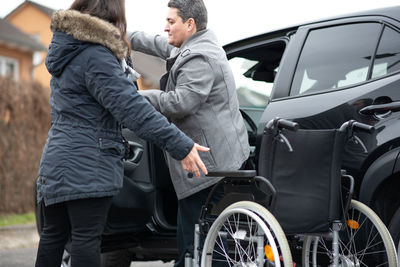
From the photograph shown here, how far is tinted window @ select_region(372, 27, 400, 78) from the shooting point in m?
3.31

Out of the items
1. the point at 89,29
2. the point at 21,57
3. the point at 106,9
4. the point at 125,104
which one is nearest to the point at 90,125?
the point at 125,104

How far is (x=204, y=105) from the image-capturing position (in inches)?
138

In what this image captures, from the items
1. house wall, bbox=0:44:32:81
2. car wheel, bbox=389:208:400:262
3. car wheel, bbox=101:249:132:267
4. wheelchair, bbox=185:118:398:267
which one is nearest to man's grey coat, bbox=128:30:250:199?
wheelchair, bbox=185:118:398:267

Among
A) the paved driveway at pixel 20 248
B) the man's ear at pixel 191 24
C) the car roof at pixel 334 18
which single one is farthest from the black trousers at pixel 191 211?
the paved driveway at pixel 20 248

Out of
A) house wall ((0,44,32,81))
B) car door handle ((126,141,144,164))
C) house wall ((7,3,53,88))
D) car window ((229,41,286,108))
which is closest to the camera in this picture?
car door handle ((126,141,144,164))

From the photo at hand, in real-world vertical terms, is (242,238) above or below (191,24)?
below

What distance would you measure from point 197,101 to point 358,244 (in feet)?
3.64

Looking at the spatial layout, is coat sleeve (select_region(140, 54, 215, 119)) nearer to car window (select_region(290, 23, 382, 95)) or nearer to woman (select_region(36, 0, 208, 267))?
woman (select_region(36, 0, 208, 267))

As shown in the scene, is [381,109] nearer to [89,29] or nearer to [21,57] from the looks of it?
[89,29]

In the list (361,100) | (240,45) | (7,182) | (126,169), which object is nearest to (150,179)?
(126,169)

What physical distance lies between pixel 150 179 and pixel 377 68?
60.9 inches

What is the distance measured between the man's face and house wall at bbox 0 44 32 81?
18.8 m

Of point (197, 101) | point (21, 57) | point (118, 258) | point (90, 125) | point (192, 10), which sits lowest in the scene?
point (21, 57)

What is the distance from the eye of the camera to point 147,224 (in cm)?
410
